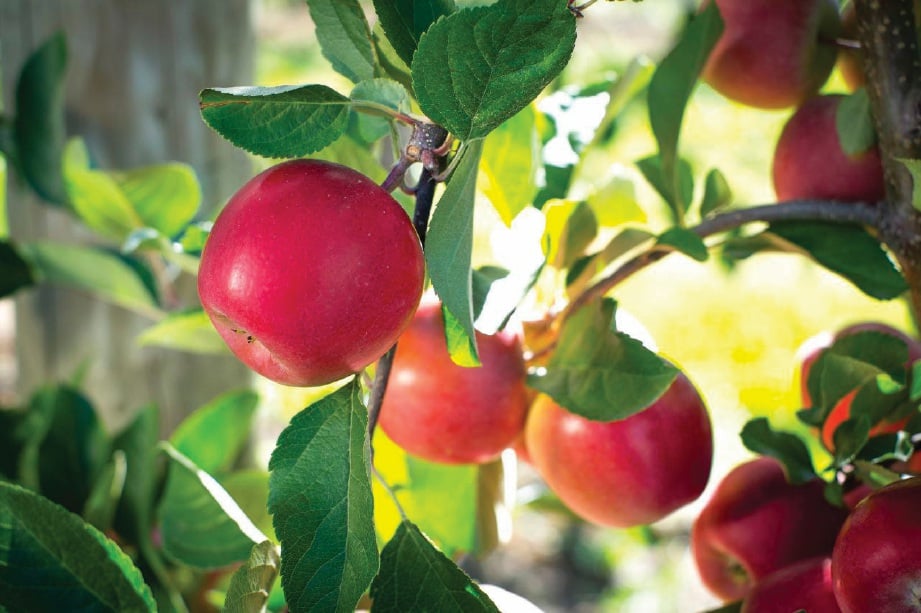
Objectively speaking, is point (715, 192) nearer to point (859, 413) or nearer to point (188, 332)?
point (859, 413)

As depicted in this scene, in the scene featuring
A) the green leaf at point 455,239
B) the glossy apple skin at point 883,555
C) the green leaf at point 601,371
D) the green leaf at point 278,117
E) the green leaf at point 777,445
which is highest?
the green leaf at point 278,117

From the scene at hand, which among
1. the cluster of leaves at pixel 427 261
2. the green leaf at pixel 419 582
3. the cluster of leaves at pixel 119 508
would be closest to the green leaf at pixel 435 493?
the cluster of leaves at pixel 427 261

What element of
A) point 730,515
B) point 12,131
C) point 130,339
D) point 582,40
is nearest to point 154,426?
point 12,131

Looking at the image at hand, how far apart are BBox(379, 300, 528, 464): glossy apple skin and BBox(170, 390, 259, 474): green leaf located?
0.27m

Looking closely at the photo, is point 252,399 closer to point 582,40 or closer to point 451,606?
point 451,606

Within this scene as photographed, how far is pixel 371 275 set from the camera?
1.22 ft

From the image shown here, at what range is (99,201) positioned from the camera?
0.79 meters

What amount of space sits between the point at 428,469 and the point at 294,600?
30 centimetres

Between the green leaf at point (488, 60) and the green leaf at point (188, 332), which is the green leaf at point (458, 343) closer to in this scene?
the green leaf at point (488, 60)

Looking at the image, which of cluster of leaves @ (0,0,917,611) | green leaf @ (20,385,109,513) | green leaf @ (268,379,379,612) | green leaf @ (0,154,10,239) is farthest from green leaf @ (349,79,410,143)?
green leaf @ (0,154,10,239)

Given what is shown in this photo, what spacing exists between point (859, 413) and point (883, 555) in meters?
0.13

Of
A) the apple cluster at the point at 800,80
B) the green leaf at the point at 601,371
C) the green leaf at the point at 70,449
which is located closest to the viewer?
the green leaf at the point at 601,371

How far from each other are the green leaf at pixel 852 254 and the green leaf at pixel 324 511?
12.1 inches

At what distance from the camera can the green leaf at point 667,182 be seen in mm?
626
